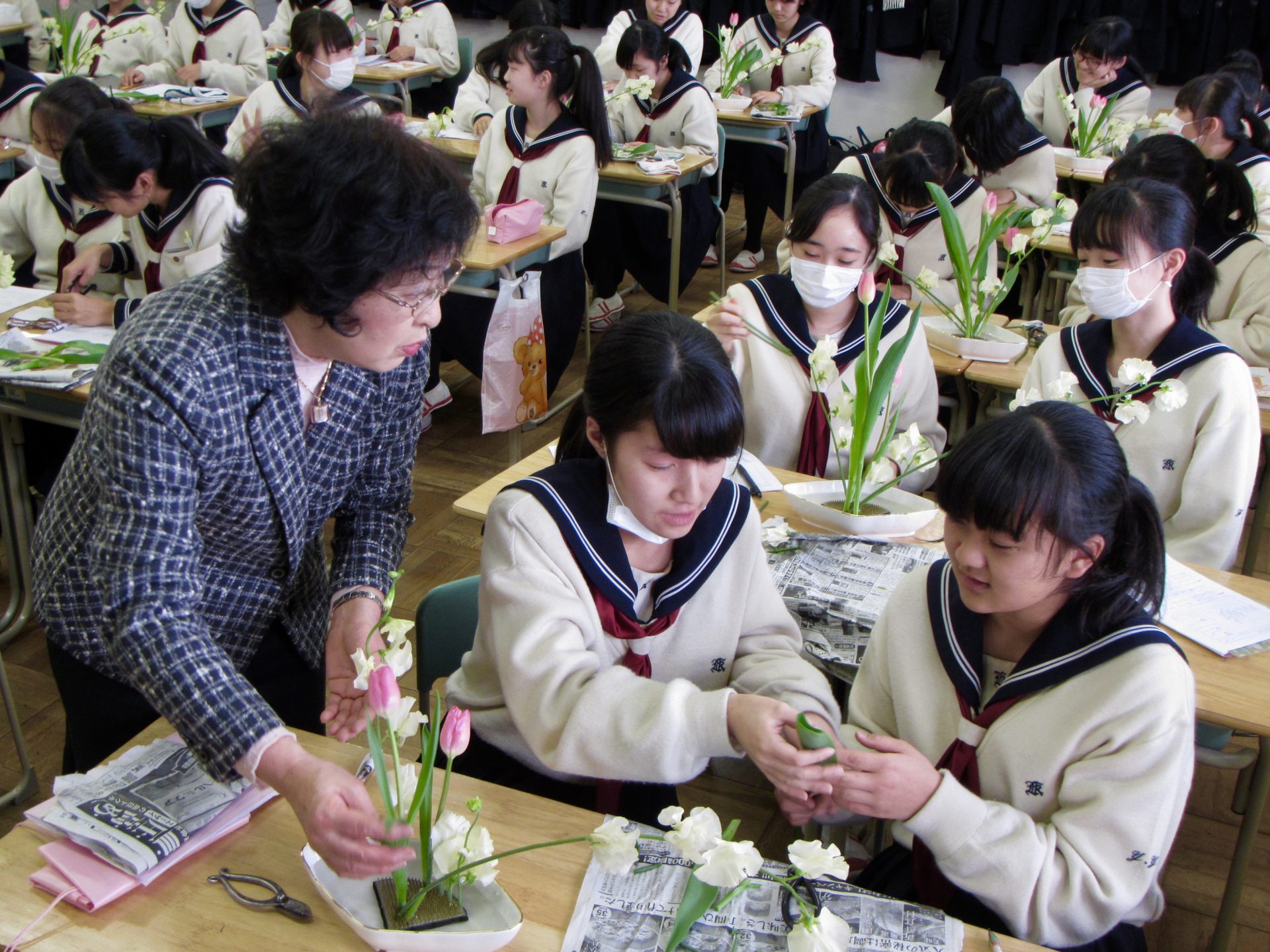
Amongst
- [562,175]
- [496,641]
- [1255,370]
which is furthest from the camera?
[562,175]

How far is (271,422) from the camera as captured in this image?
136 centimetres

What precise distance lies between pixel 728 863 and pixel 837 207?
70.1 inches

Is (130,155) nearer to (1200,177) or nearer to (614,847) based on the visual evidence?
(614,847)

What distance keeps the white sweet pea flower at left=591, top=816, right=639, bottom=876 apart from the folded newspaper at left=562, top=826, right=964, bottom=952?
0.13 meters

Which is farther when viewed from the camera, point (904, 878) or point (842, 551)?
point (842, 551)

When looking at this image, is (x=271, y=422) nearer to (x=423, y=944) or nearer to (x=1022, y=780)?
(x=423, y=944)

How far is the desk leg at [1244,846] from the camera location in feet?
5.49

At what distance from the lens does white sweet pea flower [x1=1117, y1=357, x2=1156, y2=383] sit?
83.0 inches

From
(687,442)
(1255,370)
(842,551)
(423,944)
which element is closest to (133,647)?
(423,944)

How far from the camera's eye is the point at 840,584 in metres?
1.88

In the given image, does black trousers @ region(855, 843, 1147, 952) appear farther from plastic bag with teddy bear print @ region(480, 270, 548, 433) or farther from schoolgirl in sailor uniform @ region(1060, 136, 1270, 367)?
plastic bag with teddy bear print @ region(480, 270, 548, 433)

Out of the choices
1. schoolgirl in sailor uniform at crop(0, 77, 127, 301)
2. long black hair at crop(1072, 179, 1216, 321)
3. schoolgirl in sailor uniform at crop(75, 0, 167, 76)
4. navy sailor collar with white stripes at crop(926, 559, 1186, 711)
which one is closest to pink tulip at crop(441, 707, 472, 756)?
navy sailor collar with white stripes at crop(926, 559, 1186, 711)

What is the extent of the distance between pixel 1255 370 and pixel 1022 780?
193 centimetres

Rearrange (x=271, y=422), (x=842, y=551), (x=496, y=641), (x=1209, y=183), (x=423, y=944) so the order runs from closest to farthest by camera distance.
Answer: (x=423, y=944), (x=271, y=422), (x=496, y=641), (x=842, y=551), (x=1209, y=183)
